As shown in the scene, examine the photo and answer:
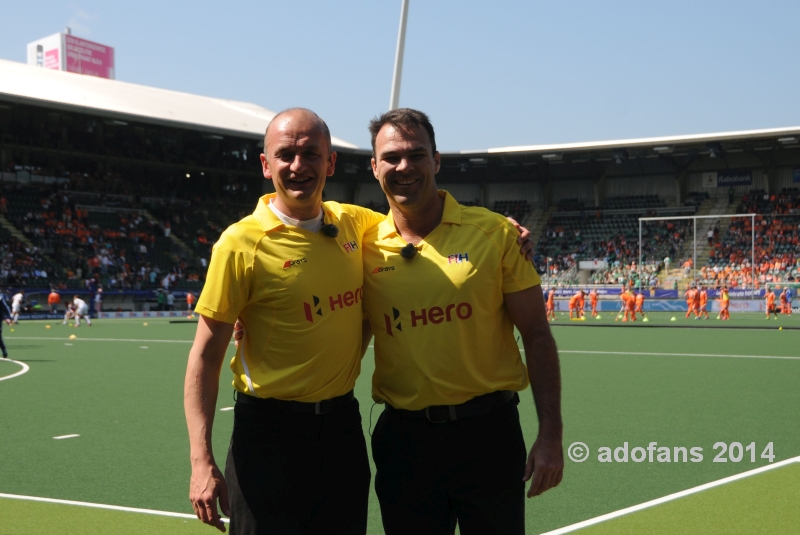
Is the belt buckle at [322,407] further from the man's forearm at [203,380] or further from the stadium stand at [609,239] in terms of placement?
the stadium stand at [609,239]

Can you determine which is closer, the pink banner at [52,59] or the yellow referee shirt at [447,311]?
the yellow referee shirt at [447,311]

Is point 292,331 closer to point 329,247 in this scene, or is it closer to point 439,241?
point 329,247

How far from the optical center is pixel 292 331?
3338mm

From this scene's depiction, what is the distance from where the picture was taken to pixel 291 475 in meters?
3.28

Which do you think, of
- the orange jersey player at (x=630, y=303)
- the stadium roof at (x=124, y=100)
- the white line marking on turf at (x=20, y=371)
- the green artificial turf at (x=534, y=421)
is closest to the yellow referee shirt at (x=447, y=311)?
the green artificial turf at (x=534, y=421)

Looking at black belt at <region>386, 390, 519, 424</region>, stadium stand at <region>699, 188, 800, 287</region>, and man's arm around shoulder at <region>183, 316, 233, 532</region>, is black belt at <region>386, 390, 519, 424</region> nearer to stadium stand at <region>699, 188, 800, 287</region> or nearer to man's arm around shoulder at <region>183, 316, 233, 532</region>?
man's arm around shoulder at <region>183, 316, 233, 532</region>

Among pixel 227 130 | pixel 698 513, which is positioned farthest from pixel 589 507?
pixel 227 130

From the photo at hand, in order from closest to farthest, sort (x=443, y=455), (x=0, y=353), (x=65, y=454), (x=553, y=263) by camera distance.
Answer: (x=443, y=455) → (x=65, y=454) → (x=0, y=353) → (x=553, y=263)

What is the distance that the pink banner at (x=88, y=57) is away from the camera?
3356 inches

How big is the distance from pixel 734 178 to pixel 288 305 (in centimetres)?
5227

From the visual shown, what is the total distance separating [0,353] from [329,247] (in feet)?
61.0

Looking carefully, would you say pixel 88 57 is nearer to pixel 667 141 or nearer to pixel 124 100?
pixel 124 100

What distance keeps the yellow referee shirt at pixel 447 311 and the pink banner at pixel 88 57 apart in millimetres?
89774

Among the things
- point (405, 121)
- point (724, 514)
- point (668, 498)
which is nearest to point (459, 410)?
point (405, 121)
